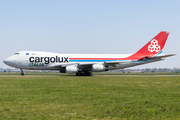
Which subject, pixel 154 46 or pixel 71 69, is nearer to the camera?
pixel 71 69

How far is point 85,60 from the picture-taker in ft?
138

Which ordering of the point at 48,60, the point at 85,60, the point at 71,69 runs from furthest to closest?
1. the point at 85,60
2. the point at 48,60
3. the point at 71,69

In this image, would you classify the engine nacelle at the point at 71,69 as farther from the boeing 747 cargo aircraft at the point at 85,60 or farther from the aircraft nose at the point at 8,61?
the aircraft nose at the point at 8,61

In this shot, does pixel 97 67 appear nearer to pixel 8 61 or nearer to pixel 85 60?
pixel 85 60

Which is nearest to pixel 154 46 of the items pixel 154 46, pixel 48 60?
pixel 154 46

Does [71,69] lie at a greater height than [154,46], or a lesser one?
lesser

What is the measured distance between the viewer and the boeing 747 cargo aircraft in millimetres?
39406

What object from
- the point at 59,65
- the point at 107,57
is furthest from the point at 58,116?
the point at 107,57

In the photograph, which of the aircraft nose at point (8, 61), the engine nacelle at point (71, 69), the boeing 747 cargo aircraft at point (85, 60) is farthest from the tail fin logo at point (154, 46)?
the aircraft nose at point (8, 61)

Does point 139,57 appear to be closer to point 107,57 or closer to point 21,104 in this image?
point 107,57

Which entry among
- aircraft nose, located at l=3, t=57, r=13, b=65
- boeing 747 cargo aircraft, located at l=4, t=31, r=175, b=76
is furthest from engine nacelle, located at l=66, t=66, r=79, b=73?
aircraft nose, located at l=3, t=57, r=13, b=65

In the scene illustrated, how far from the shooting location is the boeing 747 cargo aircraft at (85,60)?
39.4 meters

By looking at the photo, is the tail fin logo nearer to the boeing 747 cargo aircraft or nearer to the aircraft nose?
the boeing 747 cargo aircraft

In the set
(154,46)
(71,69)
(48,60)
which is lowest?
(71,69)
